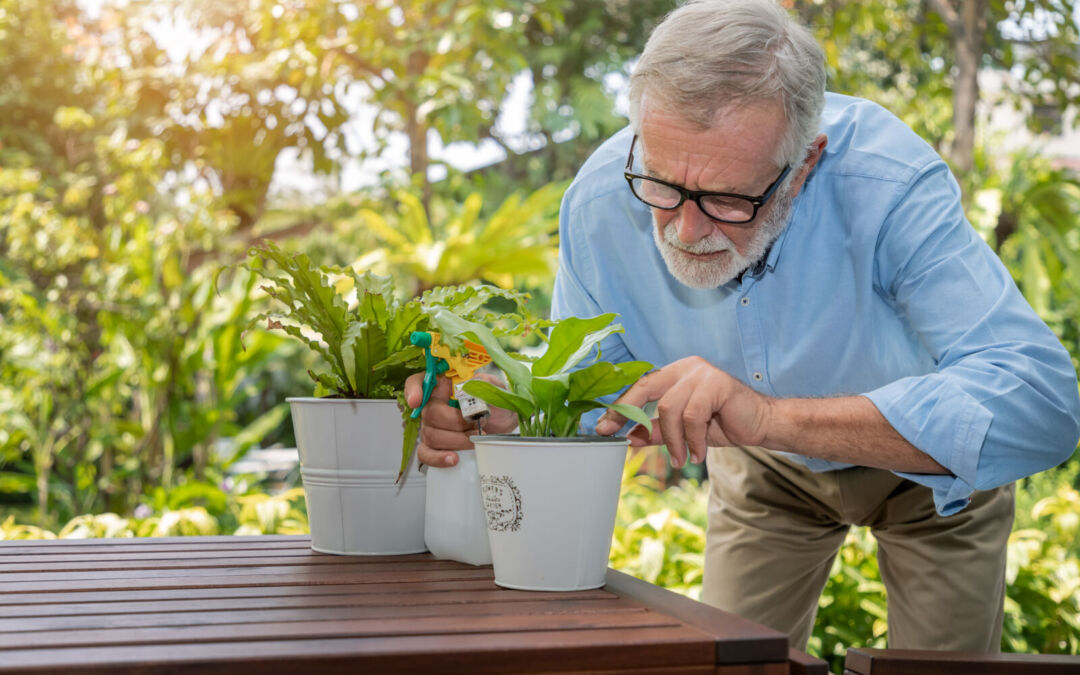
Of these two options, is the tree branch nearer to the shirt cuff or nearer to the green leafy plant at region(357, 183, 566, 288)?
the green leafy plant at region(357, 183, 566, 288)

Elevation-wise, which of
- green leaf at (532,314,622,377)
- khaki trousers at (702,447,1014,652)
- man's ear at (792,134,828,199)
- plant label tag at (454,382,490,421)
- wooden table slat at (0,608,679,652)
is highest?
man's ear at (792,134,828,199)

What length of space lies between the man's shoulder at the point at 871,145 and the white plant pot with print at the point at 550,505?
75 centimetres

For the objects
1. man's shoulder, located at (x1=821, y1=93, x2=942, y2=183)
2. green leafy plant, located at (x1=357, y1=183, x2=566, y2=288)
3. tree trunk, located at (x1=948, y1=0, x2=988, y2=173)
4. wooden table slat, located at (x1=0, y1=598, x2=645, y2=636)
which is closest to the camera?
wooden table slat, located at (x1=0, y1=598, x2=645, y2=636)

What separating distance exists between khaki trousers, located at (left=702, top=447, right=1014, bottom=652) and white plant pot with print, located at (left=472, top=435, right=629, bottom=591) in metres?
0.93

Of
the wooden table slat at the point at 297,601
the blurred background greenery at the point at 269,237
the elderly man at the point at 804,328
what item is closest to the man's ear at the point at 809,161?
the elderly man at the point at 804,328

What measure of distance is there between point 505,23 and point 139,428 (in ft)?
9.32

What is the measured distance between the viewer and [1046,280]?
5809mm

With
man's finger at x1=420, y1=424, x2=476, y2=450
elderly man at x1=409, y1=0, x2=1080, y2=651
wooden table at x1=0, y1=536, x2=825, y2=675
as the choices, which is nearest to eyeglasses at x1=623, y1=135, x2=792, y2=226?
elderly man at x1=409, y1=0, x2=1080, y2=651

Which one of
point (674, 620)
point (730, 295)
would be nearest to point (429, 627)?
point (674, 620)

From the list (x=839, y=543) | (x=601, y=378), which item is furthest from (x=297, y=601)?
(x=839, y=543)

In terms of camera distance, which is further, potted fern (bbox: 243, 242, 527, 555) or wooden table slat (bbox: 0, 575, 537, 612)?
potted fern (bbox: 243, 242, 527, 555)

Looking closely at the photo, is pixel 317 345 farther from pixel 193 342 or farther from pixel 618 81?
pixel 618 81

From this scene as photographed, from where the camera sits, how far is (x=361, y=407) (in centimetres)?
140

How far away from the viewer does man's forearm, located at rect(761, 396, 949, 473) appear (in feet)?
4.30
